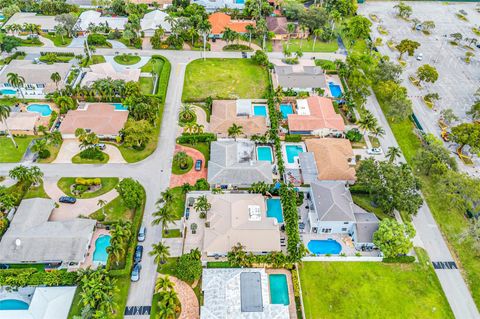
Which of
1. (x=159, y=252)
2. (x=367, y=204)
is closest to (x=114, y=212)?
(x=159, y=252)

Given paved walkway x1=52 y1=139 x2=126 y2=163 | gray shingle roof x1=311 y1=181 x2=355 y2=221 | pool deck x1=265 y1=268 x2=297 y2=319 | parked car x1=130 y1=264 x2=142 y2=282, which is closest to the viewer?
pool deck x1=265 y1=268 x2=297 y2=319

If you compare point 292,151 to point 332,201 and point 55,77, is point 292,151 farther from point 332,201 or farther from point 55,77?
point 55,77

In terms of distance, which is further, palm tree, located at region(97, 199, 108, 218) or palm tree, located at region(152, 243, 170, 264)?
palm tree, located at region(97, 199, 108, 218)

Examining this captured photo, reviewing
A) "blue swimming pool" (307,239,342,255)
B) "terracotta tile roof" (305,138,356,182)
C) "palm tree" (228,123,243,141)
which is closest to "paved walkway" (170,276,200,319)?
"blue swimming pool" (307,239,342,255)

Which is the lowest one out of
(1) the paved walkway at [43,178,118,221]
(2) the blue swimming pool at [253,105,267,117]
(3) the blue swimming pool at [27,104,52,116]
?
(1) the paved walkway at [43,178,118,221]

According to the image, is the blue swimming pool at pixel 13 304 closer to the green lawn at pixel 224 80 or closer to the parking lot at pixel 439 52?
the green lawn at pixel 224 80

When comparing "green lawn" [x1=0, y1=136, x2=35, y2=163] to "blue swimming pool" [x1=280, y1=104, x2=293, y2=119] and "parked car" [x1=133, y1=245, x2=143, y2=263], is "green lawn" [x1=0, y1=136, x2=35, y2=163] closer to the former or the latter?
"parked car" [x1=133, y1=245, x2=143, y2=263]

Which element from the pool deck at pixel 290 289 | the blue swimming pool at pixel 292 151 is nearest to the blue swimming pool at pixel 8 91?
the blue swimming pool at pixel 292 151

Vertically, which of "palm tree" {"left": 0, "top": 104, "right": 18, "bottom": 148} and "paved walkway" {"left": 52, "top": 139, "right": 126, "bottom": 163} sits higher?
"palm tree" {"left": 0, "top": 104, "right": 18, "bottom": 148}
